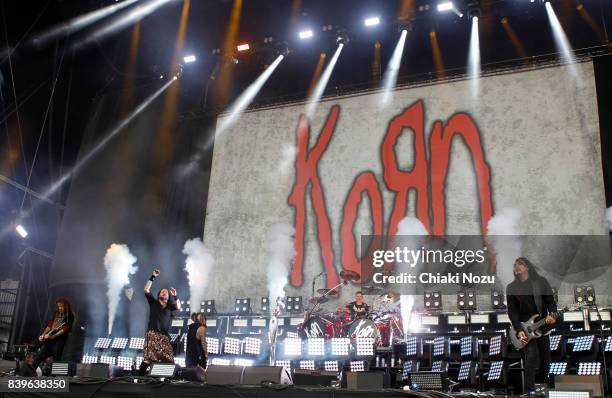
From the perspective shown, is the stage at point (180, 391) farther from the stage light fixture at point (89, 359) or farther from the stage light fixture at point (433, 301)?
the stage light fixture at point (89, 359)

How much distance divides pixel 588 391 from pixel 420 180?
22.9 ft

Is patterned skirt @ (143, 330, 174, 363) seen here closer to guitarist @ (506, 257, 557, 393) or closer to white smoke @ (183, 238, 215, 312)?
guitarist @ (506, 257, 557, 393)

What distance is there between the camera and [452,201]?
33.2ft

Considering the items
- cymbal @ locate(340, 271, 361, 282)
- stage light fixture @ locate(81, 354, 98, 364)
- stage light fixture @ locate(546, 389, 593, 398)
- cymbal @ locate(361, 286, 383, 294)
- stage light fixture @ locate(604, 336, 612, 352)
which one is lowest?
stage light fixture @ locate(546, 389, 593, 398)

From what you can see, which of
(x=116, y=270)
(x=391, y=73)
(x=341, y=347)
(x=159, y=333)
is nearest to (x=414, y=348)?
(x=341, y=347)

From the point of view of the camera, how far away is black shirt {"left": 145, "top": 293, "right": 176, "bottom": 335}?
6.70 metres

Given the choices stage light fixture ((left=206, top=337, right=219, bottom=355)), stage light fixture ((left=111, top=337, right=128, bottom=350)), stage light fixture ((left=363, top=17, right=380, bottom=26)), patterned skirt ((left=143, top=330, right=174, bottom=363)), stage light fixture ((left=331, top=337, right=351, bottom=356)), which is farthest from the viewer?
stage light fixture ((left=363, top=17, right=380, bottom=26))

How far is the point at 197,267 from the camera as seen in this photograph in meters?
11.3

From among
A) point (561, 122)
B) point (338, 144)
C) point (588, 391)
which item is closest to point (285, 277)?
point (338, 144)

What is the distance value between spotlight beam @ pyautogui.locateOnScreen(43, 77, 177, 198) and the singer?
628cm

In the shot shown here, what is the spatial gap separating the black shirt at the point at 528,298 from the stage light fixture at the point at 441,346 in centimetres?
278

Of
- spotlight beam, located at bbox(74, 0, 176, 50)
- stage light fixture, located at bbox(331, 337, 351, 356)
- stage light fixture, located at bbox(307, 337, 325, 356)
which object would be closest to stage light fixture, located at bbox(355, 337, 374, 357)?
stage light fixture, located at bbox(331, 337, 351, 356)

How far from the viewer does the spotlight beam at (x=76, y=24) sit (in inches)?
420

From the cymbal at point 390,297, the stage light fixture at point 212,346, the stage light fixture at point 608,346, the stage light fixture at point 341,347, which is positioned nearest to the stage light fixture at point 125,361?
the stage light fixture at point 212,346
